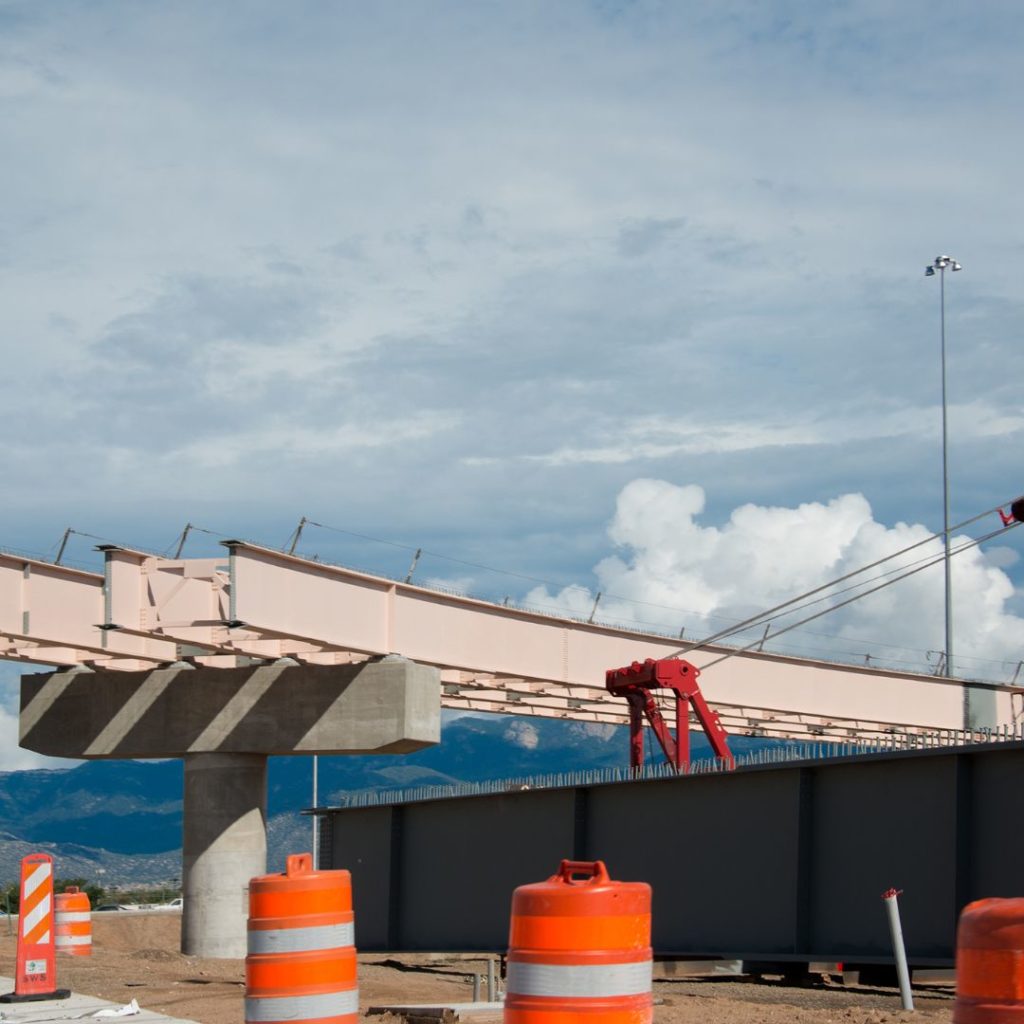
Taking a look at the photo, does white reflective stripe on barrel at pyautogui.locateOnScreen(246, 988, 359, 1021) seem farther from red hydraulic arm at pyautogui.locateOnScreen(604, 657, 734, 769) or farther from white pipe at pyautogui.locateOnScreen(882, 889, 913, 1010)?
red hydraulic arm at pyautogui.locateOnScreen(604, 657, 734, 769)

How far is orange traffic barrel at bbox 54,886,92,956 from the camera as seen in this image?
25.5 metres

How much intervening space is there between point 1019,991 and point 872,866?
12.6 metres

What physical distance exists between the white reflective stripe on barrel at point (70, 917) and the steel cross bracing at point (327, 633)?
14.8 feet

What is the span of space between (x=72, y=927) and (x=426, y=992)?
9.71 meters

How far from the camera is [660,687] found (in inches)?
1302

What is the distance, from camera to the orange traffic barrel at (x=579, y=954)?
26.7 ft

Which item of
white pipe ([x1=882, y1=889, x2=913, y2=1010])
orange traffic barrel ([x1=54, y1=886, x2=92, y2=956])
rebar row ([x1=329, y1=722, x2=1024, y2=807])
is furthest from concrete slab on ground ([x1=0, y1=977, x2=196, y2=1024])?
orange traffic barrel ([x1=54, y1=886, x2=92, y2=956])

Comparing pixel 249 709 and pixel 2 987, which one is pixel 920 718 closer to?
pixel 249 709

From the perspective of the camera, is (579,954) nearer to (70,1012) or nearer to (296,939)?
(296,939)

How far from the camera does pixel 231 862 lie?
2936 cm

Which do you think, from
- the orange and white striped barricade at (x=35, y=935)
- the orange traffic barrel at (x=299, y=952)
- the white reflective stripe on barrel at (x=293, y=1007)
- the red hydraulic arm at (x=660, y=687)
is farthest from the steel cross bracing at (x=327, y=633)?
the white reflective stripe on barrel at (x=293, y=1007)

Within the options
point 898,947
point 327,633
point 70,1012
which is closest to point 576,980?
point 898,947

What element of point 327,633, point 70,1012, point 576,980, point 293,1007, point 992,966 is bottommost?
point 70,1012

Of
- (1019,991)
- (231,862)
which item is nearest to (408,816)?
(231,862)
